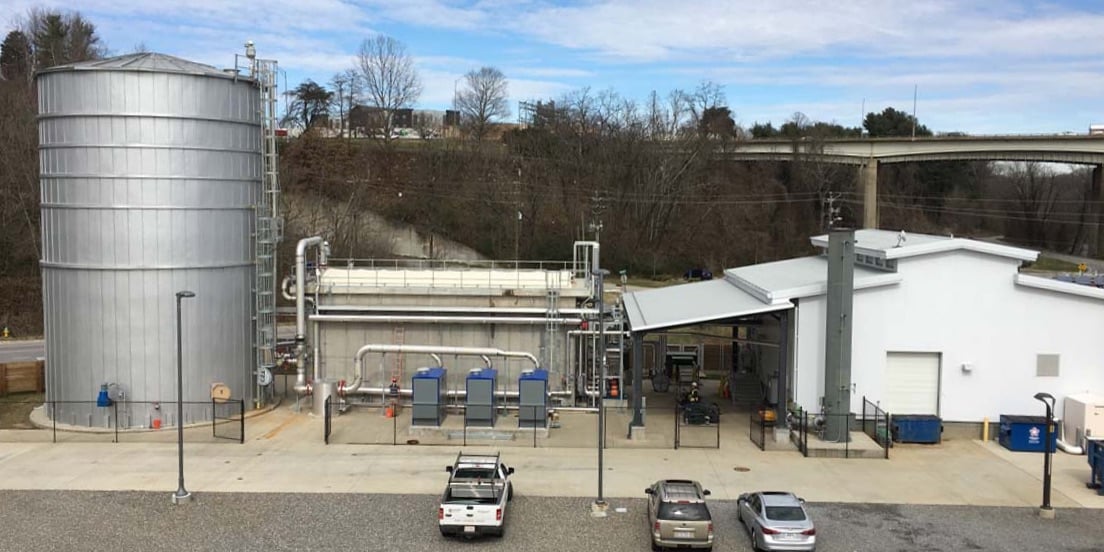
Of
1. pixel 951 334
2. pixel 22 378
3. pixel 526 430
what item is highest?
pixel 951 334

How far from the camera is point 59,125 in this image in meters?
27.9

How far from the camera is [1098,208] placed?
81688 mm

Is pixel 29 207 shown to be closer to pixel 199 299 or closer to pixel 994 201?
pixel 199 299

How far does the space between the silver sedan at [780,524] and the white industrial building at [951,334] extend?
30.0 ft

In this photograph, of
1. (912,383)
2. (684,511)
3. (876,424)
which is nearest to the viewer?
(684,511)

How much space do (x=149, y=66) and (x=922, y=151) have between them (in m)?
68.8

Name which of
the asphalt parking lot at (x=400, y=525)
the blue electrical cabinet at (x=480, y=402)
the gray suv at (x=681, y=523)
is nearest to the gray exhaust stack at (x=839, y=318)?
the asphalt parking lot at (x=400, y=525)

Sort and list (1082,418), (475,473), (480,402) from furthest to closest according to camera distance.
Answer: (480,402)
(1082,418)
(475,473)

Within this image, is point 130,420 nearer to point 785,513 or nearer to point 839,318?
point 785,513

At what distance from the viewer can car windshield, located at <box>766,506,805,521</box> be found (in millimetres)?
17203

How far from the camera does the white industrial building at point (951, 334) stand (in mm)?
26719

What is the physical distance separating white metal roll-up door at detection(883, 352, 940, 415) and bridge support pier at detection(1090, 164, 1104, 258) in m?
65.2

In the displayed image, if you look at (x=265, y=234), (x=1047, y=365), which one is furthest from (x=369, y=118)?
(x=1047, y=365)

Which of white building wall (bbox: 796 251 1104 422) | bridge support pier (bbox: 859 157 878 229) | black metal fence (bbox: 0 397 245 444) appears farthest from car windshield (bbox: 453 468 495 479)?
bridge support pier (bbox: 859 157 878 229)
